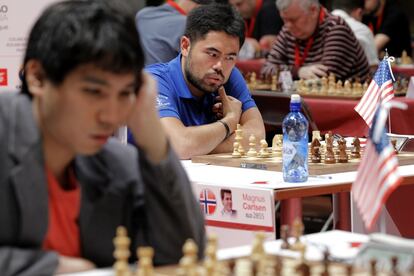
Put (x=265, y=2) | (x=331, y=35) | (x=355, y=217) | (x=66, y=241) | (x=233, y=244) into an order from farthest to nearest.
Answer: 1. (x=265, y=2)
2. (x=331, y=35)
3. (x=355, y=217)
4. (x=233, y=244)
5. (x=66, y=241)

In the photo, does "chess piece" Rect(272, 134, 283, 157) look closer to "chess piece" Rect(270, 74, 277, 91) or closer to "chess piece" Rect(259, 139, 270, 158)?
"chess piece" Rect(259, 139, 270, 158)

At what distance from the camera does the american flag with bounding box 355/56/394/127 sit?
4.89 meters

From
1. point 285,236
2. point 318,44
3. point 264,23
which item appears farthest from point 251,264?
point 264,23

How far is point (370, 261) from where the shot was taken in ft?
8.34

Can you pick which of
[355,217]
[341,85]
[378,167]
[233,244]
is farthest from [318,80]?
[378,167]

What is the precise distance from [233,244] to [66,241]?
1787 millimetres

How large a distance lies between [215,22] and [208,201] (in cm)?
118

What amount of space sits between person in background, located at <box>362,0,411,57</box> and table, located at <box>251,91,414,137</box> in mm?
5137

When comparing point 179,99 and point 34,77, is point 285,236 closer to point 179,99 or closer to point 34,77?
point 34,77

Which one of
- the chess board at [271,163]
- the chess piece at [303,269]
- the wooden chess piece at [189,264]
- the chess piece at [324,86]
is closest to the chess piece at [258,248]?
the chess piece at [303,269]

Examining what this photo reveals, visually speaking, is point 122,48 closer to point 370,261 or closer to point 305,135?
point 370,261

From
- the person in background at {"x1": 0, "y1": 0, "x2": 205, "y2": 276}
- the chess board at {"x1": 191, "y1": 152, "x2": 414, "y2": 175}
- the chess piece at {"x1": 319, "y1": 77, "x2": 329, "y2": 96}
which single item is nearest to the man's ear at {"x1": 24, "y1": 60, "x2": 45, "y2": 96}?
the person in background at {"x1": 0, "y1": 0, "x2": 205, "y2": 276}

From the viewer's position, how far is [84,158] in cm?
274

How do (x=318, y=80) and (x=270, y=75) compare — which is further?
(x=270, y=75)
